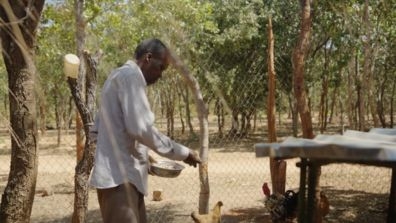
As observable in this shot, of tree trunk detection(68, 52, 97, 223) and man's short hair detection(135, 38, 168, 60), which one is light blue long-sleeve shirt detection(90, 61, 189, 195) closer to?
man's short hair detection(135, 38, 168, 60)

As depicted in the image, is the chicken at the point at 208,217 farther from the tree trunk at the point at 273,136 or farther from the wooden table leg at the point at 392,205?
the wooden table leg at the point at 392,205

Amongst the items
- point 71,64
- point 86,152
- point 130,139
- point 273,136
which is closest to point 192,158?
point 130,139

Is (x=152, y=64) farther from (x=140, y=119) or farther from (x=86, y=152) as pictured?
(x=86, y=152)

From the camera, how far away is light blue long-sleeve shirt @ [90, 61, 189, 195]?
8.22ft

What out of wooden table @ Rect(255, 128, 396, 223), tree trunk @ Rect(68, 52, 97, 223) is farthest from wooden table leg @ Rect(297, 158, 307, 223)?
tree trunk @ Rect(68, 52, 97, 223)

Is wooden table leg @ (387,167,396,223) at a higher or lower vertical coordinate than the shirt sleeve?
lower

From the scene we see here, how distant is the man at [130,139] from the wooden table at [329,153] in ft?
1.66

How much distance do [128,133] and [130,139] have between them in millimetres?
104

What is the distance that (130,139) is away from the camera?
264cm

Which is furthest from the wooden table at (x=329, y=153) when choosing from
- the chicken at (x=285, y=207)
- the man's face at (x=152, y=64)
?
the chicken at (x=285, y=207)

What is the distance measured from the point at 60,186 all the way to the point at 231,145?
8.56 metres

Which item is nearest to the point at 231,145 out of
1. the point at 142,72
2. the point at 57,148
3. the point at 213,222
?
the point at 57,148

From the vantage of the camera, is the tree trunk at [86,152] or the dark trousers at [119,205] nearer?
the dark trousers at [119,205]

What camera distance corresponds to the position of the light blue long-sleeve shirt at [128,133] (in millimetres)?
2506
